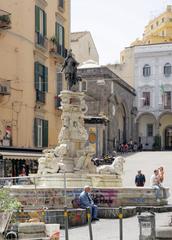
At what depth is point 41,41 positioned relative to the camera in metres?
A: 34.9

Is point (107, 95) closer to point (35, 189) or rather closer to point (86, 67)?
point (86, 67)

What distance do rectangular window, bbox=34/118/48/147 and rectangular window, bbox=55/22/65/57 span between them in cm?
480

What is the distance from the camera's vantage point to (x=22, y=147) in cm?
3125

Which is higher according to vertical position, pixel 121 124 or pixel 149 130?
pixel 121 124

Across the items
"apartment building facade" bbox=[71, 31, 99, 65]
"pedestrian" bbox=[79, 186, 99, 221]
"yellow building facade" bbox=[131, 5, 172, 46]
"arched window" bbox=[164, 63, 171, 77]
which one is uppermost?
"yellow building facade" bbox=[131, 5, 172, 46]

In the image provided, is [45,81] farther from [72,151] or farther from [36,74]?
[72,151]

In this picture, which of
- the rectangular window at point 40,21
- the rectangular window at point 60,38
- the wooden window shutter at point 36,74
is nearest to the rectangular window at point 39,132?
the wooden window shutter at point 36,74

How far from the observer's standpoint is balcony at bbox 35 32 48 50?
34.3m

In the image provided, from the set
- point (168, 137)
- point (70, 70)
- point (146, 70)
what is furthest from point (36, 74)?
point (168, 137)

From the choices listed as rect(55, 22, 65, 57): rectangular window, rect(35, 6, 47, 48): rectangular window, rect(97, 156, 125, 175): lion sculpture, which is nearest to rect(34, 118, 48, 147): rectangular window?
rect(35, 6, 47, 48): rectangular window

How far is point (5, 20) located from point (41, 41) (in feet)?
15.6

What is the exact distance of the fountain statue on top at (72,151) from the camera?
21.3 metres

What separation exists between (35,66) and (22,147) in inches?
205

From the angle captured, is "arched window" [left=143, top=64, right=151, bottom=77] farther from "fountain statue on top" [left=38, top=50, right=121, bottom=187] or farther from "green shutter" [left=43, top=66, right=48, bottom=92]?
"fountain statue on top" [left=38, top=50, right=121, bottom=187]
